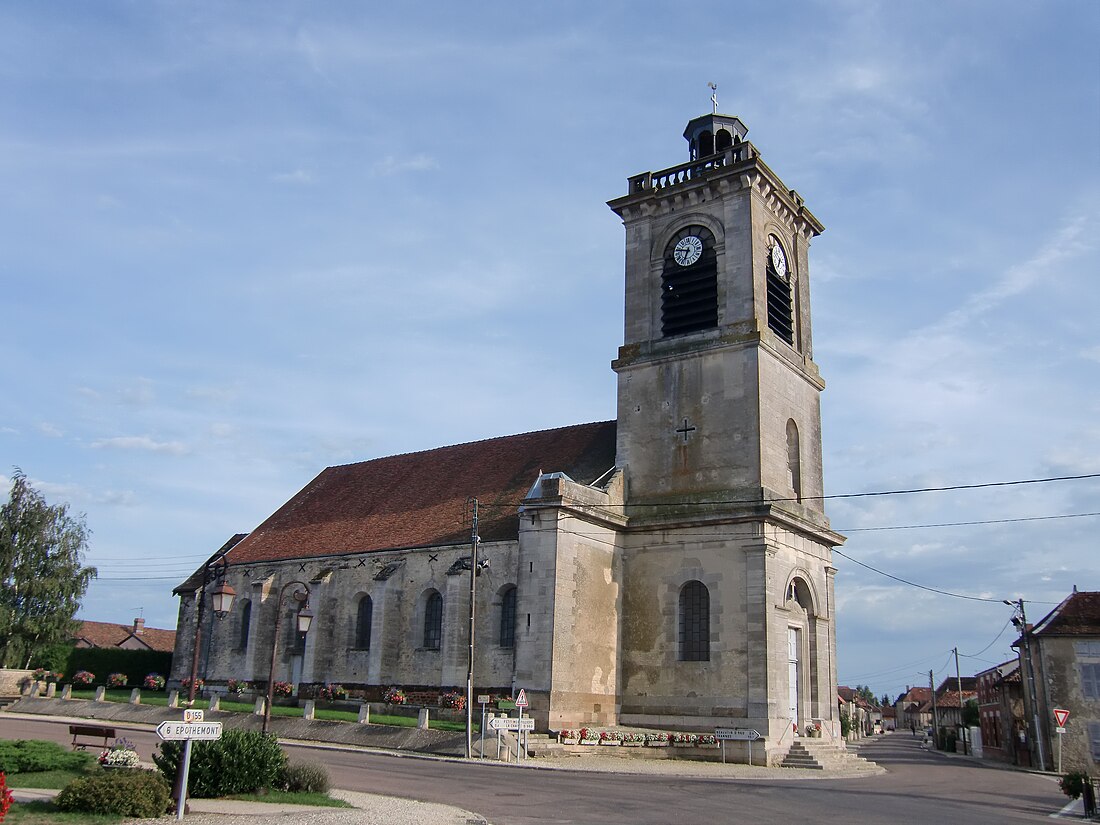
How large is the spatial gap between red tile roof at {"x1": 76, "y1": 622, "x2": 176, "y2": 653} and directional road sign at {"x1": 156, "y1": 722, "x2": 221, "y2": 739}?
55.2 meters

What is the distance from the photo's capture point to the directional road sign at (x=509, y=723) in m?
24.6

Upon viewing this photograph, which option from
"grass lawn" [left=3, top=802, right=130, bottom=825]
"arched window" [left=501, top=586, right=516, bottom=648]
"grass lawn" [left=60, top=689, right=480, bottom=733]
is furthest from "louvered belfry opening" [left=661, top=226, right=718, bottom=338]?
"grass lawn" [left=3, top=802, right=130, bottom=825]

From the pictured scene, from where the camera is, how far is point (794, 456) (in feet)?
107

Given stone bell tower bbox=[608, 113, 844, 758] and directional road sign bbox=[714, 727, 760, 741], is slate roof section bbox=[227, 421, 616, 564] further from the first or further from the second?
directional road sign bbox=[714, 727, 760, 741]

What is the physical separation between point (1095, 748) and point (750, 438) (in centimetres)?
2011

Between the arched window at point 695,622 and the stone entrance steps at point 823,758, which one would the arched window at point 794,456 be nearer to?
the arched window at point 695,622

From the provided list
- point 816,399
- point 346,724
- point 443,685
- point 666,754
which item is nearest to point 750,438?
point 816,399

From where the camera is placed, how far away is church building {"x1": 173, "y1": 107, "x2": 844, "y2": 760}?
1112 inches

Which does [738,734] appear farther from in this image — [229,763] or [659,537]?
[229,763]

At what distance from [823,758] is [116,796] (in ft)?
70.0

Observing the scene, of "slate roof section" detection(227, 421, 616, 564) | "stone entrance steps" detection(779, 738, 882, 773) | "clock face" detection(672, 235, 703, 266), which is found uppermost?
"clock face" detection(672, 235, 703, 266)

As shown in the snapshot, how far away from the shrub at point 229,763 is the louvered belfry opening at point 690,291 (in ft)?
70.0

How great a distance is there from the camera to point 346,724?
28.6 meters

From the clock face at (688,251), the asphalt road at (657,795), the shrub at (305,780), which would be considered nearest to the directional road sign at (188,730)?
the shrub at (305,780)
